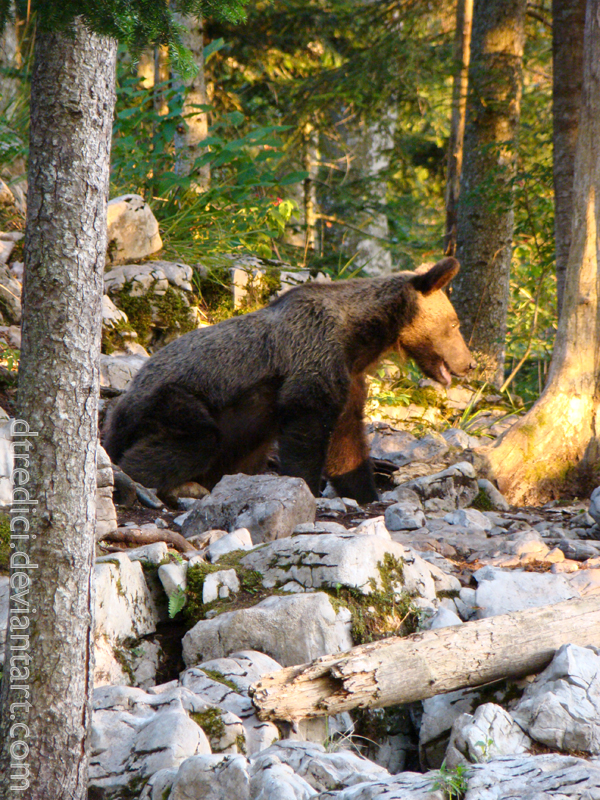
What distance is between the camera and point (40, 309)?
1.98 metres

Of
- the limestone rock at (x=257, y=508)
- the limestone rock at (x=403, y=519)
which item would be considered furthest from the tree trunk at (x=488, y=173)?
the limestone rock at (x=257, y=508)

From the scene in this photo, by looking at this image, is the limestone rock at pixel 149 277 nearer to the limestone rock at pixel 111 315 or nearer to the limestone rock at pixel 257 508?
the limestone rock at pixel 111 315

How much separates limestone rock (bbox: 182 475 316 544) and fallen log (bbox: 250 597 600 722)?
176 centimetres

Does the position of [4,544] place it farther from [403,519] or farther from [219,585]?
[403,519]

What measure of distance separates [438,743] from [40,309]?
1.96 meters

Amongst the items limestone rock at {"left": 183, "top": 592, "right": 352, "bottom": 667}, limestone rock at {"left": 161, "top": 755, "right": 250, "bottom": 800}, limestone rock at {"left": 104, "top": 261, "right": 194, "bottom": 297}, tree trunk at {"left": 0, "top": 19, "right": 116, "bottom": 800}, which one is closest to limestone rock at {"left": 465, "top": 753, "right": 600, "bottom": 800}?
limestone rock at {"left": 161, "top": 755, "right": 250, "bottom": 800}

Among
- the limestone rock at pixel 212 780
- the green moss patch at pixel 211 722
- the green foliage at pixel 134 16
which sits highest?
the green foliage at pixel 134 16

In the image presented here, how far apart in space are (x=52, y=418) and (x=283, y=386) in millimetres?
3963

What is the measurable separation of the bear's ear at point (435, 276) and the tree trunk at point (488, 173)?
313 centimetres

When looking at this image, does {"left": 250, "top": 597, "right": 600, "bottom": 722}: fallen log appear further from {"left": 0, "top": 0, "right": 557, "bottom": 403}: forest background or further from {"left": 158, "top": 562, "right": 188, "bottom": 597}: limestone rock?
{"left": 0, "top": 0, "right": 557, "bottom": 403}: forest background

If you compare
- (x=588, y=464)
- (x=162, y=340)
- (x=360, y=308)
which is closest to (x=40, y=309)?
(x=360, y=308)

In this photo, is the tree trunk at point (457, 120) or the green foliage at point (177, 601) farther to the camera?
the tree trunk at point (457, 120)

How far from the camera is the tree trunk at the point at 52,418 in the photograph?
1.97 m

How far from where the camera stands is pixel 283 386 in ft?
19.4
